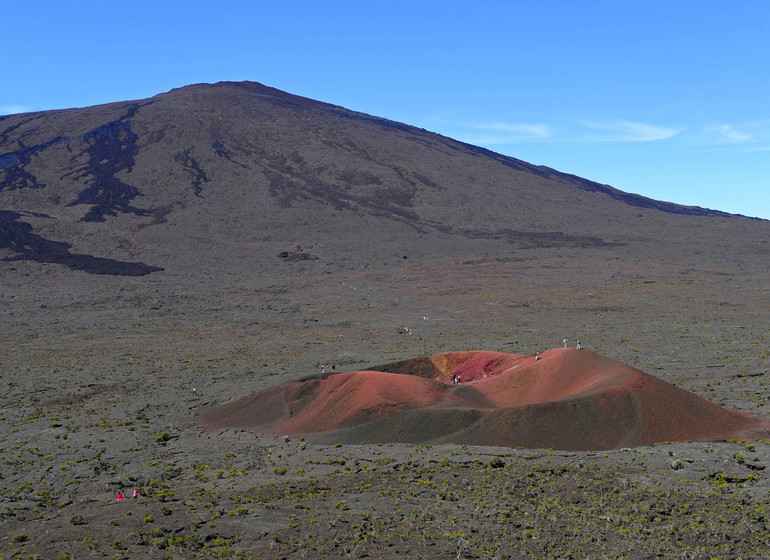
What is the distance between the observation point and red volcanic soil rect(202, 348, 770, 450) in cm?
1798

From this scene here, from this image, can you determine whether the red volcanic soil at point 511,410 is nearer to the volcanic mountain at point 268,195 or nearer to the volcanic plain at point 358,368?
the volcanic plain at point 358,368

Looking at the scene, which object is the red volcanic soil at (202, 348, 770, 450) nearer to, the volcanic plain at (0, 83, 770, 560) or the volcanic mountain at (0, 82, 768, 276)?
the volcanic plain at (0, 83, 770, 560)

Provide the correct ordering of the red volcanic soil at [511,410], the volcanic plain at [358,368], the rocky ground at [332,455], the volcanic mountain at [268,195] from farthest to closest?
the volcanic mountain at [268,195] < the red volcanic soil at [511,410] < the volcanic plain at [358,368] < the rocky ground at [332,455]

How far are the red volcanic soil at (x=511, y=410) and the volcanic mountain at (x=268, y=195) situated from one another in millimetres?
47026

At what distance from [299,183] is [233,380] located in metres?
73.3

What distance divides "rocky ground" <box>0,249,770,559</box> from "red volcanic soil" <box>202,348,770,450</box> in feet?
3.28

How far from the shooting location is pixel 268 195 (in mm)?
94062

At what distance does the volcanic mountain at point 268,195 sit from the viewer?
251ft

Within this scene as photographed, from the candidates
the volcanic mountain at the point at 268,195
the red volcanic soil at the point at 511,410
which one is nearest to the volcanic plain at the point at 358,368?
the red volcanic soil at the point at 511,410

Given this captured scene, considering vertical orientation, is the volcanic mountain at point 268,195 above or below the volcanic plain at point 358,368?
above

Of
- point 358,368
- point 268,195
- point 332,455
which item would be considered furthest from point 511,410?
point 268,195

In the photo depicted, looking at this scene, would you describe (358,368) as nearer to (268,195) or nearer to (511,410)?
(511,410)

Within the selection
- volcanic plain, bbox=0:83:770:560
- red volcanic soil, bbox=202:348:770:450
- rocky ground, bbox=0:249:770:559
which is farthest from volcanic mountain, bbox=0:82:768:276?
red volcanic soil, bbox=202:348:770:450

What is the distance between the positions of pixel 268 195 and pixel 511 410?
79.2 metres
